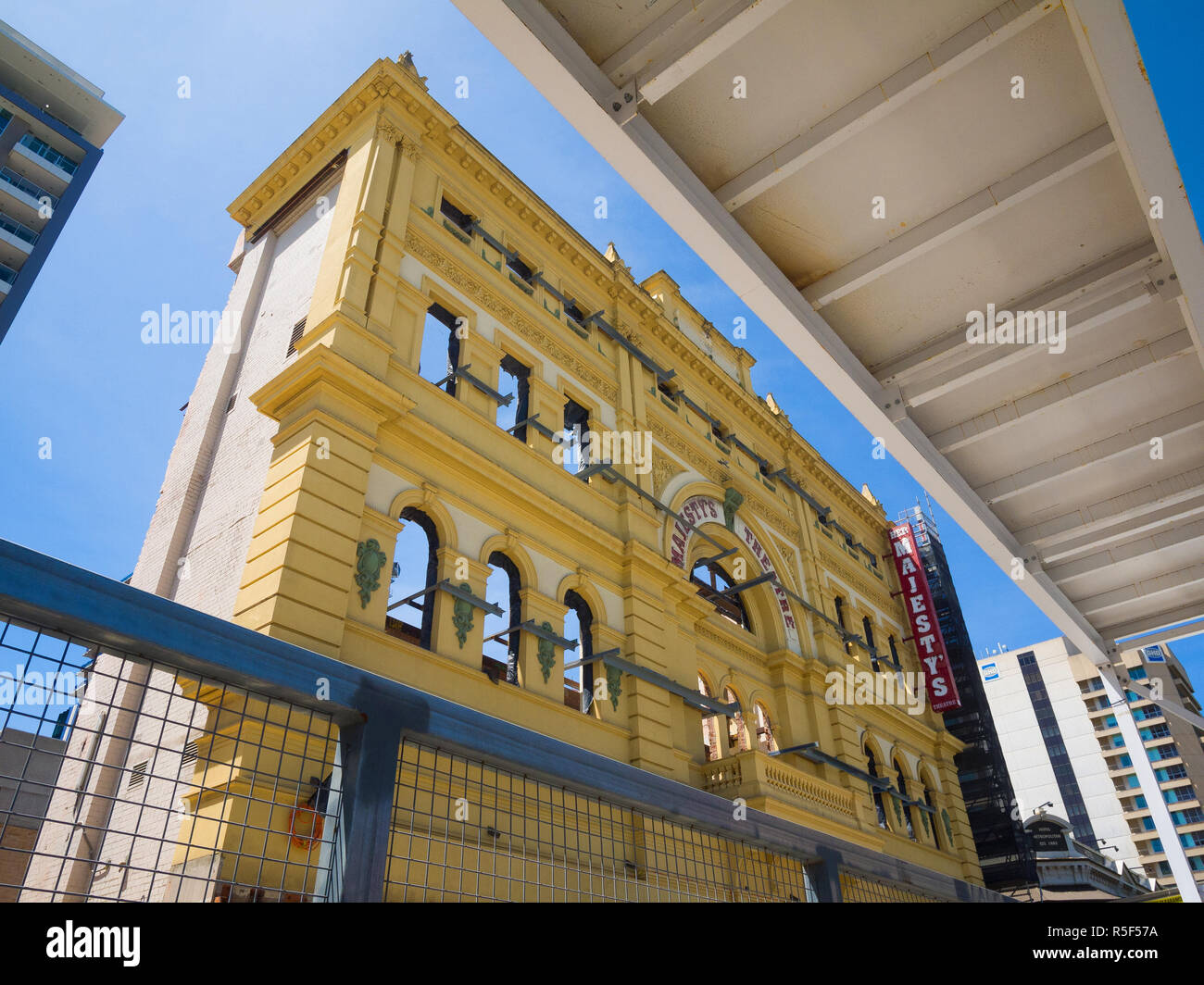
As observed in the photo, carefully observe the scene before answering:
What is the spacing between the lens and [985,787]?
3444 cm

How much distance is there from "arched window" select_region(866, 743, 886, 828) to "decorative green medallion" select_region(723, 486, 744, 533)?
8.02m

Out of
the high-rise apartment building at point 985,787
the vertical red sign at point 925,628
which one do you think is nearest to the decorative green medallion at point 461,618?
the vertical red sign at point 925,628

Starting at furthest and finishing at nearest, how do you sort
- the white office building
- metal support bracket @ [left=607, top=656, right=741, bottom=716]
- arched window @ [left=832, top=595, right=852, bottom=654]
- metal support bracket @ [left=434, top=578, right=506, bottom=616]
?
the white office building
arched window @ [left=832, top=595, right=852, bottom=654]
metal support bracket @ [left=607, top=656, right=741, bottom=716]
metal support bracket @ [left=434, top=578, right=506, bottom=616]

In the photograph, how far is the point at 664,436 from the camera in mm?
22297

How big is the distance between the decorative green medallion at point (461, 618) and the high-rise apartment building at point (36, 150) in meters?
49.3

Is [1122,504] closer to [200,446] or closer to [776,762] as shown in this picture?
[776,762]

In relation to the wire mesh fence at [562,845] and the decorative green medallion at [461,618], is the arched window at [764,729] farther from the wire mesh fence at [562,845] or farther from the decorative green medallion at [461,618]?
the wire mesh fence at [562,845]

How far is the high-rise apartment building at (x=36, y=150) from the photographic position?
52000mm

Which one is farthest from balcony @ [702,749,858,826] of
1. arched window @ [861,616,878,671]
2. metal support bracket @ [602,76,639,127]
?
metal support bracket @ [602,76,639,127]

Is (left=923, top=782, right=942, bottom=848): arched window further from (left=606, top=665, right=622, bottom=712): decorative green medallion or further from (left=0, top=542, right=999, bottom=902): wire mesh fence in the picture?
(left=0, top=542, right=999, bottom=902): wire mesh fence

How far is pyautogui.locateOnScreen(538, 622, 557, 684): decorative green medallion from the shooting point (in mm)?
15195

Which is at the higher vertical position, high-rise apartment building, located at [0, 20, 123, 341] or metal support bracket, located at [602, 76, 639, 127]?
high-rise apartment building, located at [0, 20, 123, 341]

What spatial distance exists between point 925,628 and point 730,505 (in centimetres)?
1193
